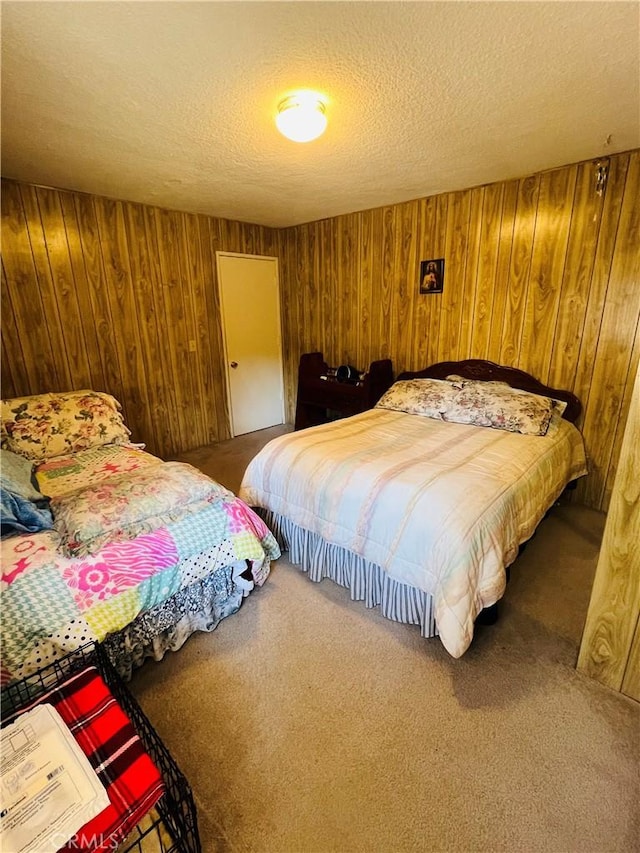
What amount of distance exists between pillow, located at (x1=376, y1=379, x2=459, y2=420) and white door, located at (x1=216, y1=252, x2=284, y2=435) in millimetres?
1820

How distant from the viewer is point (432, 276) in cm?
337

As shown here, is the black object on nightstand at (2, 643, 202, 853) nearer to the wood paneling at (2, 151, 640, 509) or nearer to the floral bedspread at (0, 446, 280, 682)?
the floral bedspread at (0, 446, 280, 682)

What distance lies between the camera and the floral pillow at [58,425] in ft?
7.99

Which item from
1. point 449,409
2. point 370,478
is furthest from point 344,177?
point 370,478

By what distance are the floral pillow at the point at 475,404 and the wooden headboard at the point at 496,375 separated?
3.5 inches

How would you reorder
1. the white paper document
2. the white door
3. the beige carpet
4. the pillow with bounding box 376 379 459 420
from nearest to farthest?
the white paper document → the beige carpet → the pillow with bounding box 376 379 459 420 → the white door

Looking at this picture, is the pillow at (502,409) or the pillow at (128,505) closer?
the pillow at (128,505)

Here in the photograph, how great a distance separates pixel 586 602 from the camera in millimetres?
1971

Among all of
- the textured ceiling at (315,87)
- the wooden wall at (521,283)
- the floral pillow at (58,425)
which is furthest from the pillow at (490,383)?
the floral pillow at (58,425)

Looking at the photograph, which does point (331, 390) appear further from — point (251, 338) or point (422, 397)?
point (251, 338)

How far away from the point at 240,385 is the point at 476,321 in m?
2.52

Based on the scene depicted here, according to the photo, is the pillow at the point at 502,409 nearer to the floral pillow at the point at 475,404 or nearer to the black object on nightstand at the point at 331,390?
the floral pillow at the point at 475,404

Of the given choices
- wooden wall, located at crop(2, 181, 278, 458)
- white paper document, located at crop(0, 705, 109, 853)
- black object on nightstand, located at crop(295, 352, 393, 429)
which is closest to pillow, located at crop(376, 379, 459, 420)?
black object on nightstand, located at crop(295, 352, 393, 429)

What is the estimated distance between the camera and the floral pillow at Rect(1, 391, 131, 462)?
2.44m
